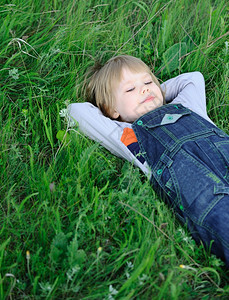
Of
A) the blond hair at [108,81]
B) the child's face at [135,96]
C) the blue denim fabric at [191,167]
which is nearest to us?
the blue denim fabric at [191,167]

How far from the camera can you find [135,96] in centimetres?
230

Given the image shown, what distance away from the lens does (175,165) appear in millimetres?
1965

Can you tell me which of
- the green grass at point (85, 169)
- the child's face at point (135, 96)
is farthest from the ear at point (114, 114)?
the green grass at point (85, 169)

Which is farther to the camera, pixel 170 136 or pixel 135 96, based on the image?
pixel 135 96

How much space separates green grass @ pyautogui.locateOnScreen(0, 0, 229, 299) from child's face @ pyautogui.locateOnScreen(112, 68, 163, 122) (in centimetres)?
30

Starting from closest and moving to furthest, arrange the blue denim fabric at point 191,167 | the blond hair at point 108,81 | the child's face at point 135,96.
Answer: the blue denim fabric at point 191,167, the child's face at point 135,96, the blond hair at point 108,81

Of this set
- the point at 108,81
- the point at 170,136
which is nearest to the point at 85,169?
the point at 170,136

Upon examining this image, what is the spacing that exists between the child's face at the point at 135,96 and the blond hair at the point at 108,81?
1.4 inches

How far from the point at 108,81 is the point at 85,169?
0.74 meters

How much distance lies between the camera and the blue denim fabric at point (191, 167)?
1770 mm

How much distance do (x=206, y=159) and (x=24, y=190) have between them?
1.03 metres

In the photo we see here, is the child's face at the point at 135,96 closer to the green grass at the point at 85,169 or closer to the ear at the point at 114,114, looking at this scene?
the ear at the point at 114,114

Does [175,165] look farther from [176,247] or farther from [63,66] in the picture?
[63,66]

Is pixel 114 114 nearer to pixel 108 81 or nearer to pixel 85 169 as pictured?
pixel 108 81
